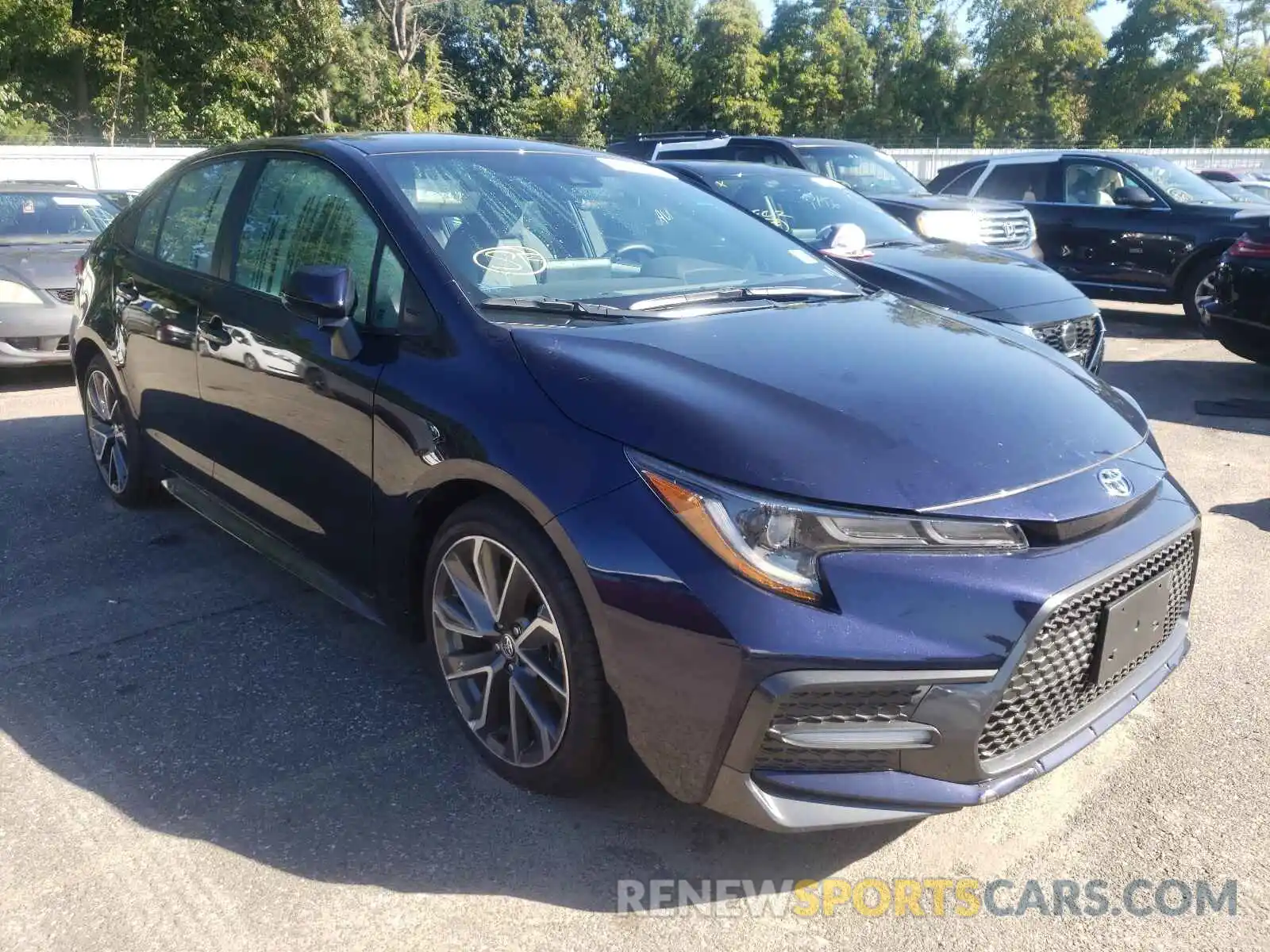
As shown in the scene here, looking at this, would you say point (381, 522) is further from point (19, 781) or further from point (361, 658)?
point (19, 781)

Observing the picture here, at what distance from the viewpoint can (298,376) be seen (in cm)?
328

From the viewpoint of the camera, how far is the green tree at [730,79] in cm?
4253

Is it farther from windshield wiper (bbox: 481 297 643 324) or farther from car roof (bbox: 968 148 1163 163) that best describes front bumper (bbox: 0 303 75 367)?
car roof (bbox: 968 148 1163 163)

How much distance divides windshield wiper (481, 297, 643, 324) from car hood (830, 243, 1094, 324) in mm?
3187

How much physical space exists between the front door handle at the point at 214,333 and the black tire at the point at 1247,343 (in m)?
6.67

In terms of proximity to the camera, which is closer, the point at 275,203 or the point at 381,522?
the point at 381,522

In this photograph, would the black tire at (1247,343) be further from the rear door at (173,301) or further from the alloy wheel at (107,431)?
the alloy wheel at (107,431)

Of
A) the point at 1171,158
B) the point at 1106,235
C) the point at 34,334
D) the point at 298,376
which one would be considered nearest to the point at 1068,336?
the point at 298,376

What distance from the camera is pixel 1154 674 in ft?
8.70

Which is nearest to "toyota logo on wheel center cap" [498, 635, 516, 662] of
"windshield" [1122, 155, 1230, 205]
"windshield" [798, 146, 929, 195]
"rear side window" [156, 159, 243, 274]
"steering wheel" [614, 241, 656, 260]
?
"steering wheel" [614, 241, 656, 260]

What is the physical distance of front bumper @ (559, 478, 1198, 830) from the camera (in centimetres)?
212

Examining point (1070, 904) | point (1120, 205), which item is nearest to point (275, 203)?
point (1070, 904)

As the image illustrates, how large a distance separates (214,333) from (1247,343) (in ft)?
22.4

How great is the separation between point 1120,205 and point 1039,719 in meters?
9.59
